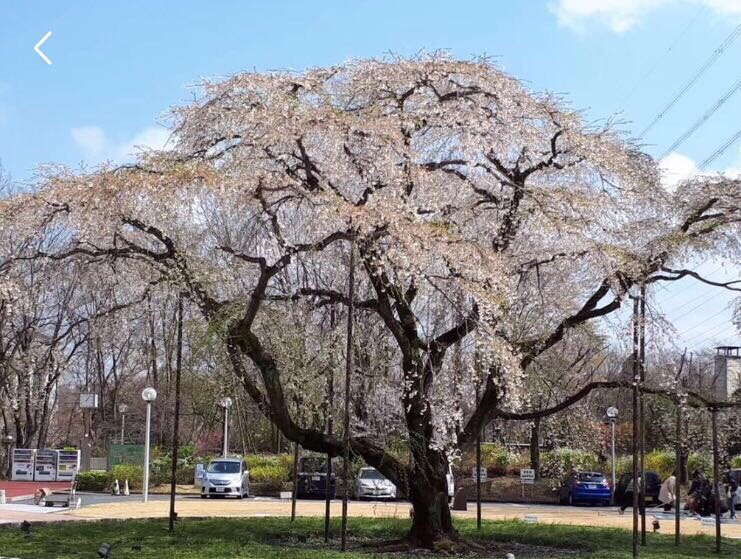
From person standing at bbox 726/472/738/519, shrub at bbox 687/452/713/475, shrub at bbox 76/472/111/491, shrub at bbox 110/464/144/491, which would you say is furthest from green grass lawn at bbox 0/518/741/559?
shrub at bbox 76/472/111/491

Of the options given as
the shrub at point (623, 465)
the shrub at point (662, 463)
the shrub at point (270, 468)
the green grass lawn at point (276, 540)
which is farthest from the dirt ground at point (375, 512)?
the shrub at point (662, 463)

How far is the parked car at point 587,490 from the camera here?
34906mm

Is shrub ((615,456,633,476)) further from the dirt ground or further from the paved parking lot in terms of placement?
the dirt ground

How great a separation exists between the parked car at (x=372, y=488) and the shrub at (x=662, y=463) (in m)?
11.4

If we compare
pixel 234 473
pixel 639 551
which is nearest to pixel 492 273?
pixel 639 551

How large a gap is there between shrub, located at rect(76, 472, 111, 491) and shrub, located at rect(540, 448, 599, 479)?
55.2 ft

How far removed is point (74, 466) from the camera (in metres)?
42.5

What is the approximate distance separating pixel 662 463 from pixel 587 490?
6.04m

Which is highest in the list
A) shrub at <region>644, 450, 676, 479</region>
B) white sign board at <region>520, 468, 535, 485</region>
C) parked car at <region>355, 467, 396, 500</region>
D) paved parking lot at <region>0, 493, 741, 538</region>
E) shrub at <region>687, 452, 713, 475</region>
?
shrub at <region>687, 452, 713, 475</region>

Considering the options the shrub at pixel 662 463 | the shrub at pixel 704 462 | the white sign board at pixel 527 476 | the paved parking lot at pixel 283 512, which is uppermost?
the shrub at pixel 704 462

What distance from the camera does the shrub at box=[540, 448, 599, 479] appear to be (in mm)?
36844

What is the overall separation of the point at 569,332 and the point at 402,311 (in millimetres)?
3552

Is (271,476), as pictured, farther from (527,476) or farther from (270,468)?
(527,476)

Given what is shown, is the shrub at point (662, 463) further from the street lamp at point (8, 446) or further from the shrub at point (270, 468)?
the street lamp at point (8, 446)
